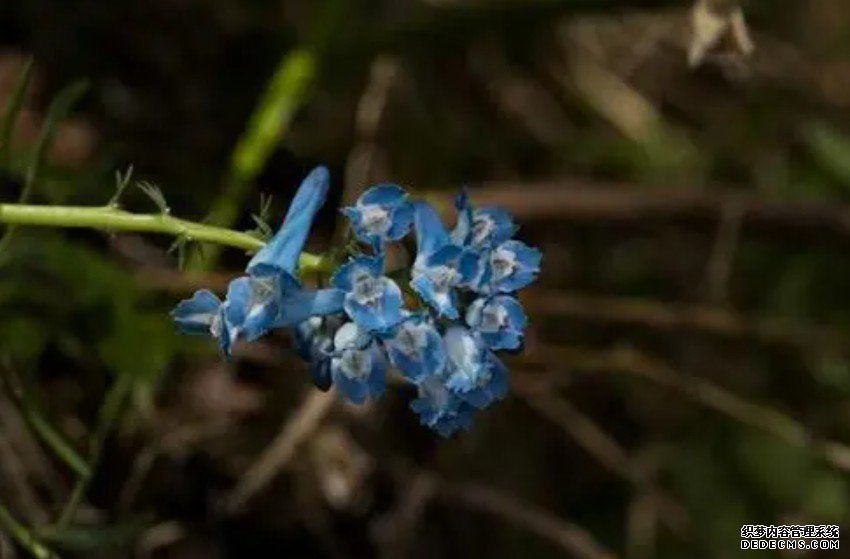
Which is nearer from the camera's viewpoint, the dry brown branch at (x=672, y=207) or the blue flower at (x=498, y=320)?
the blue flower at (x=498, y=320)

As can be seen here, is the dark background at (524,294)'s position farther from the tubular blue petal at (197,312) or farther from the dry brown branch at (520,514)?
the tubular blue petal at (197,312)

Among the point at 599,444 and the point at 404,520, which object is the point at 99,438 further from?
the point at 599,444

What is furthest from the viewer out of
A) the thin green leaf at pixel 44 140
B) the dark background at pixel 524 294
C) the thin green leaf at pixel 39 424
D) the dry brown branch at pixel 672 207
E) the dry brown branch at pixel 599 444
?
the dry brown branch at pixel 672 207

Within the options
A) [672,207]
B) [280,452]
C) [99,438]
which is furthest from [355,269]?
[672,207]

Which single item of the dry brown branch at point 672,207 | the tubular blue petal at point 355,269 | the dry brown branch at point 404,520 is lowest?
the tubular blue petal at point 355,269

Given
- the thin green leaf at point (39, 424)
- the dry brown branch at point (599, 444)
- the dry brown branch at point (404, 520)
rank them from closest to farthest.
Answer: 1. the thin green leaf at point (39, 424)
2. the dry brown branch at point (404, 520)
3. the dry brown branch at point (599, 444)

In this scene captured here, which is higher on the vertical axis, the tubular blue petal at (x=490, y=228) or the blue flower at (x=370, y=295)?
the tubular blue petal at (x=490, y=228)

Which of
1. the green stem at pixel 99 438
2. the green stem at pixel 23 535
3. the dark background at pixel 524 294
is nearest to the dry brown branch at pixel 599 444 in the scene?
the dark background at pixel 524 294

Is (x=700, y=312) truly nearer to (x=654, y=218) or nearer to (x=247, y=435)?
(x=654, y=218)
